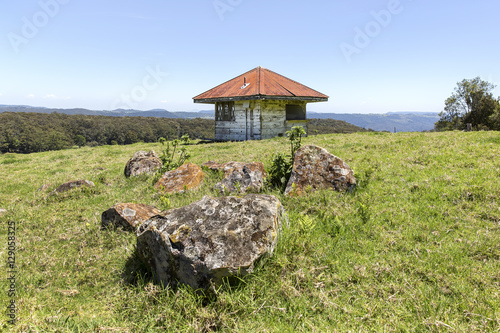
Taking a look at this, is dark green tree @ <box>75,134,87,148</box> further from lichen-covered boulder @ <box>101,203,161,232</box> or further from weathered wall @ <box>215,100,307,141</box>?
lichen-covered boulder @ <box>101,203,161,232</box>

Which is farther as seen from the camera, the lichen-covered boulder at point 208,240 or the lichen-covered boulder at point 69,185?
the lichen-covered boulder at point 69,185

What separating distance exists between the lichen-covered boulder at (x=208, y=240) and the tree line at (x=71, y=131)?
5939 cm

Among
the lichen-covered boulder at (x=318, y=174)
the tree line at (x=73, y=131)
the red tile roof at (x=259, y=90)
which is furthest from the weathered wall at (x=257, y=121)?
the tree line at (x=73, y=131)

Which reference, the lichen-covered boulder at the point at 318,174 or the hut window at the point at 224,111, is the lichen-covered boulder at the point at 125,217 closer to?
the lichen-covered boulder at the point at 318,174

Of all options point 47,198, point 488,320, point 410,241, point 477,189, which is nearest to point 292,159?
point 410,241

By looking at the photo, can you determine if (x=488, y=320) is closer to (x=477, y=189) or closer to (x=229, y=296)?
(x=229, y=296)

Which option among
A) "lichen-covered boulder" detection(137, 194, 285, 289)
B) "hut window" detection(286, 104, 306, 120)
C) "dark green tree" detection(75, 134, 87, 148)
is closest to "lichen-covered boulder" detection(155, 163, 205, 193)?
"lichen-covered boulder" detection(137, 194, 285, 289)

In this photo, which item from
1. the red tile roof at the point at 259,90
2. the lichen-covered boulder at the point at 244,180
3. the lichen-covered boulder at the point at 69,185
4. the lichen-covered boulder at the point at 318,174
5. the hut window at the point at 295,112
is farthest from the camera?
the hut window at the point at 295,112

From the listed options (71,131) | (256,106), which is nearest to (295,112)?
(256,106)

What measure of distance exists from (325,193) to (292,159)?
1.55m

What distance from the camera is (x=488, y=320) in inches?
112

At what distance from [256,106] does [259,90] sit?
120cm

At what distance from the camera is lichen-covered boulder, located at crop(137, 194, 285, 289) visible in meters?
3.38

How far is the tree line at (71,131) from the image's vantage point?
6781 centimetres
